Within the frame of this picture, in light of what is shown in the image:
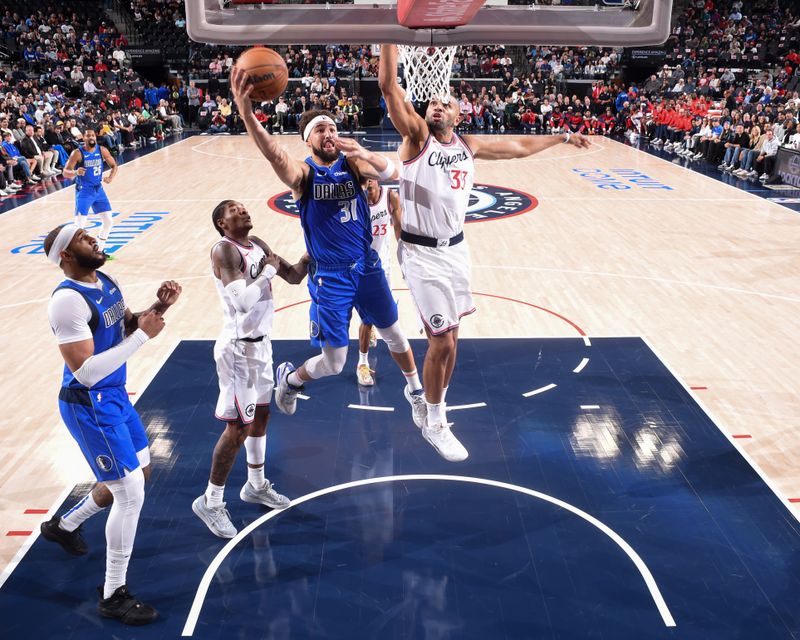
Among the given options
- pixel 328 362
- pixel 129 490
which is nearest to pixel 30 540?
pixel 129 490

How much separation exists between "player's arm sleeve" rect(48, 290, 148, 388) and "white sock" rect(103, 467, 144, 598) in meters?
0.55

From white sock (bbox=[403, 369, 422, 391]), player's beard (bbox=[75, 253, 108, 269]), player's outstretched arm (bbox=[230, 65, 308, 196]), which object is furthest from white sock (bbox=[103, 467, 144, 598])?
white sock (bbox=[403, 369, 422, 391])

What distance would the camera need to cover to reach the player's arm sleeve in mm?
3436

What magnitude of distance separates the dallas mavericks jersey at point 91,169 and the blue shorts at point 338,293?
6016mm

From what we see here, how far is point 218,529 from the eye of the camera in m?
4.45

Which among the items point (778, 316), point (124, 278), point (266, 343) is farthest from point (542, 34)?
point (124, 278)

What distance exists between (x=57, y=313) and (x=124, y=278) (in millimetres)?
6330

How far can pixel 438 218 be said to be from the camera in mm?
4754

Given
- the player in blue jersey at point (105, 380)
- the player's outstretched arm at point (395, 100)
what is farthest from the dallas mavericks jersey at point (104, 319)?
the player's outstretched arm at point (395, 100)

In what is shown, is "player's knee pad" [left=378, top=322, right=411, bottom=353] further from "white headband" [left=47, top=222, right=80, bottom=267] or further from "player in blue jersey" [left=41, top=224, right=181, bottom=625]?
"white headband" [left=47, top=222, right=80, bottom=267]

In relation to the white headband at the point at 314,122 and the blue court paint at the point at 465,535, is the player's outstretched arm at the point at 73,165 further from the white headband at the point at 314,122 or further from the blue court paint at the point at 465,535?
the white headband at the point at 314,122

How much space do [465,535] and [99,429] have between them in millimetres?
2125

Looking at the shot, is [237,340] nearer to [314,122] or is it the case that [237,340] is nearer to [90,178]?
[314,122]

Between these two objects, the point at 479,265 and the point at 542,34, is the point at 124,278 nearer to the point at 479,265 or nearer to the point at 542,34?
the point at 479,265
